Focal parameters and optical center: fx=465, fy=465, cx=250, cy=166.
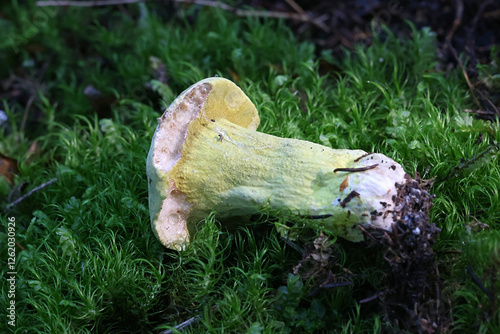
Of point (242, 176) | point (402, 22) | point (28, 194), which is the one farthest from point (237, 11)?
point (242, 176)

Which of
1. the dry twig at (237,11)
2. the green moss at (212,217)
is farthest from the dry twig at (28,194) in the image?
the dry twig at (237,11)

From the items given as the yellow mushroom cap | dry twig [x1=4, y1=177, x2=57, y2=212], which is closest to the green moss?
dry twig [x1=4, y1=177, x2=57, y2=212]

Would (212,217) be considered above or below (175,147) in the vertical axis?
below

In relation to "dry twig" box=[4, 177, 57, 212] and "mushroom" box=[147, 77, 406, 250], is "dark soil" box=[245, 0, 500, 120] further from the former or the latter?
"dry twig" box=[4, 177, 57, 212]

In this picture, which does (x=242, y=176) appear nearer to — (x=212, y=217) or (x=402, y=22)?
(x=212, y=217)

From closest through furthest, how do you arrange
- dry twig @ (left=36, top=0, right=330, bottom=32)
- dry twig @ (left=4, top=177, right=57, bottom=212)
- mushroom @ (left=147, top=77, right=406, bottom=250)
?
1. mushroom @ (left=147, top=77, right=406, bottom=250)
2. dry twig @ (left=4, top=177, right=57, bottom=212)
3. dry twig @ (left=36, top=0, right=330, bottom=32)

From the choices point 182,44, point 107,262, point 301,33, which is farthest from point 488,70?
point 107,262

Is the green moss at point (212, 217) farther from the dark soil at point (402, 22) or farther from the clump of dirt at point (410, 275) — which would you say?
the dark soil at point (402, 22)
